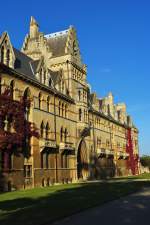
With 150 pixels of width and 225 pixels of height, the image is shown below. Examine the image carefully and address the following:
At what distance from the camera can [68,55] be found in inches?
2190

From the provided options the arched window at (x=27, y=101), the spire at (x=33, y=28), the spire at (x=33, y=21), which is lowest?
the arched window at (x=27, y=101)

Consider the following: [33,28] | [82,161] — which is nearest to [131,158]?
[82,161]

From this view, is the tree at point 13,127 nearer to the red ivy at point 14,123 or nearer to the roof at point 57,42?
the red ivy at point 14,123

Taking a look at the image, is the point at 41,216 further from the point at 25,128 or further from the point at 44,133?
the point at 44,133

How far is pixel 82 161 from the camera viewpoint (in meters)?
57.4

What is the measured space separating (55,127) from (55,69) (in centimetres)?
1252

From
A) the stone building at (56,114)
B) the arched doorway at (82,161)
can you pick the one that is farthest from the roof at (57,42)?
the arched doorway at (82,161)

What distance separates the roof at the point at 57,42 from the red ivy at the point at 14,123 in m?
19.3

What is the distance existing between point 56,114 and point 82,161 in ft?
40.7

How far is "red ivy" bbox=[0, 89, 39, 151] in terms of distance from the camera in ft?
114

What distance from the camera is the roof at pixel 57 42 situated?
188ft

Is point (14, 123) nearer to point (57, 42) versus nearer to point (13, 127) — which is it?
point (13, 127)

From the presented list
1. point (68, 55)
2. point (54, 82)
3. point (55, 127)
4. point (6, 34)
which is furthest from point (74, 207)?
point (68, 55)

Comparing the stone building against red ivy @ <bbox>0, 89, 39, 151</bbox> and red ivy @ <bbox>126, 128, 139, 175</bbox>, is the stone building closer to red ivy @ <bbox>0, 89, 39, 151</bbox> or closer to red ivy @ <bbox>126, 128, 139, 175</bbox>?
red ivy @ <bbox>0, 89, 39, 151</bbox>
